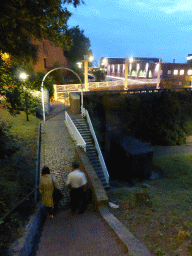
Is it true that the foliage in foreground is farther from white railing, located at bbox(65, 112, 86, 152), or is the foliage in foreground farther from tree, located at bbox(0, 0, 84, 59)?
tree, located at bbox(0, 0, 84, 59)

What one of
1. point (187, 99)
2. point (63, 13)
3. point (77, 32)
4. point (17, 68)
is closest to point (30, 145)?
point (17, 68)

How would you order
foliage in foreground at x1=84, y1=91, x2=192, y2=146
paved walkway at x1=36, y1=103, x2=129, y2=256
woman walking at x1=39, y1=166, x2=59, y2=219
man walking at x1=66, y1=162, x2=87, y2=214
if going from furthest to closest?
1. foliage in foreground at x1=84, y1=91, x2=192, y2=146
2. man walking at x1=66, y1=162, x2=87, y2=214
3. woman walking at x1=39, y1=166, x2=59, y2=219
4. paved walkway at x1=36, y1=103, x2=129, y2=256

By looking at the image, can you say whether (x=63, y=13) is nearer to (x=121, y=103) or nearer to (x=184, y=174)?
(x=121, y=103)

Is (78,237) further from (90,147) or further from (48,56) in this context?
(48,56)

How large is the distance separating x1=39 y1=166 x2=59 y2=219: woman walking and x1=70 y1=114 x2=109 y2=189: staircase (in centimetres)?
439

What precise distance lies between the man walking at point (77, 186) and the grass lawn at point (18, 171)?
4.08ft

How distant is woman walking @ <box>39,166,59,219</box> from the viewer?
5.05 meters

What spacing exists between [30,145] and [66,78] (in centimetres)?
1868

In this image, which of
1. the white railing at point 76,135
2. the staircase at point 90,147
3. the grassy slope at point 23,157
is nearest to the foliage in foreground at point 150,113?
the staircase at point 90,147

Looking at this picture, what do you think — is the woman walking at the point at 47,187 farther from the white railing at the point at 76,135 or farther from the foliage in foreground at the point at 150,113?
the foliage in foreground at the point at 150,113

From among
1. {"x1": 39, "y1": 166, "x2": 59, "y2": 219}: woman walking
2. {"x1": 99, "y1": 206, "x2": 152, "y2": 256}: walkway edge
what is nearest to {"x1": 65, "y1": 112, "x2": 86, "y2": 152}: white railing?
{"x1": 39, "y1": 166, "x2": 59, "y2": 219}: woman walking

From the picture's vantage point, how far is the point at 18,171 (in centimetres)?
715

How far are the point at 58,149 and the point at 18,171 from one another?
312cm

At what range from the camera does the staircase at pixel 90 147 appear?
31.8 ft
